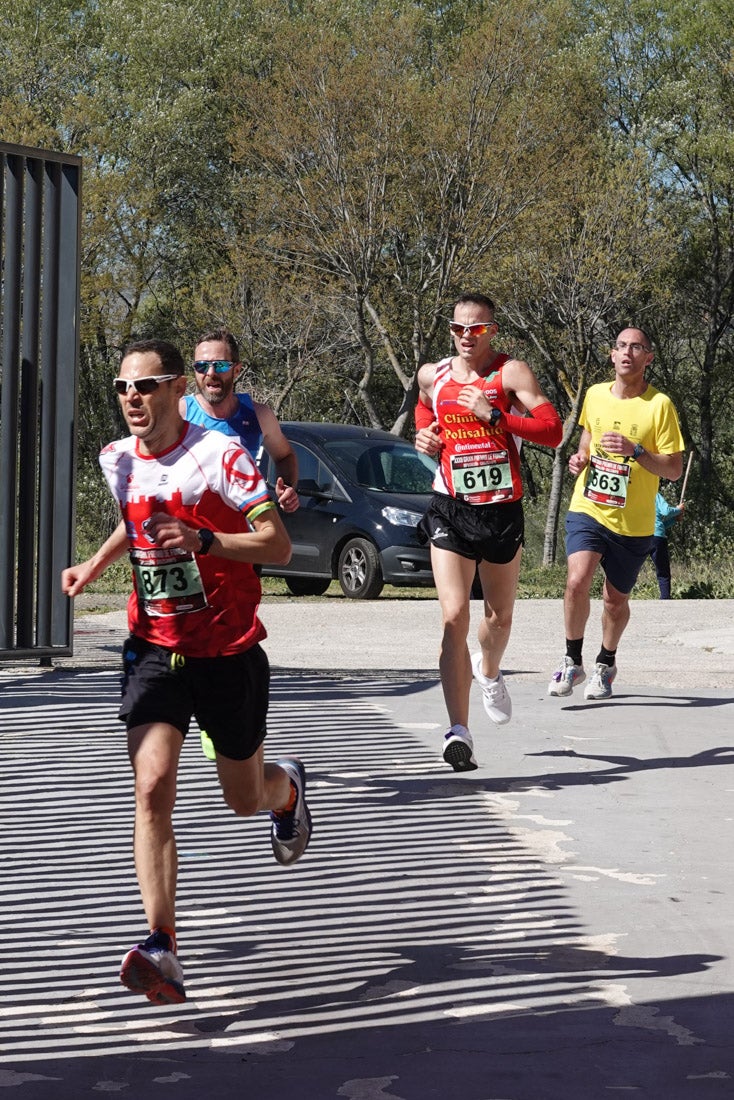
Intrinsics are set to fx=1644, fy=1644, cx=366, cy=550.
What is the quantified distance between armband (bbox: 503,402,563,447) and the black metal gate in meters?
3.65

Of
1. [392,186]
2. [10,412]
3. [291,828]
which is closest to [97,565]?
[291,828]

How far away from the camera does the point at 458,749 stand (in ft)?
24.1

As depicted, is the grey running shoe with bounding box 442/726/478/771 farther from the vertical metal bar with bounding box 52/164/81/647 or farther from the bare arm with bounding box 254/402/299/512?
the vertical metal bar with bounding box 52/164/81/647

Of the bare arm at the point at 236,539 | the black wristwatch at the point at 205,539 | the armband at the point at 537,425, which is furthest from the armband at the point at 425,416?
the black wristwatch at the point at 205,539

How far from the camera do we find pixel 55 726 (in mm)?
8711

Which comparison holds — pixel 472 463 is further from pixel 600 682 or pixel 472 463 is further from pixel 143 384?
pixel 143 384

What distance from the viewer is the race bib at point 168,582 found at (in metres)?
4.58

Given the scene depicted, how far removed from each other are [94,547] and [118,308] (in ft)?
33.9

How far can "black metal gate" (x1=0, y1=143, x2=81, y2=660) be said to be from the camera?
33.4 feet

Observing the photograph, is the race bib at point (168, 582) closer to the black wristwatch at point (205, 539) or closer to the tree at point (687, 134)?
the black wristwatch at point (205, 539)

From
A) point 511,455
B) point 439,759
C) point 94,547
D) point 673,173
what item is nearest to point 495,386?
point 511,455

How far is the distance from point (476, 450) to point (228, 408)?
51.1 inches

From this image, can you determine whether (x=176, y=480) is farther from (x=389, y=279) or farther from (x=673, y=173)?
(x=673, y=173)

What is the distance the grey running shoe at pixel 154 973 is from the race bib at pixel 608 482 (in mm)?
5914
